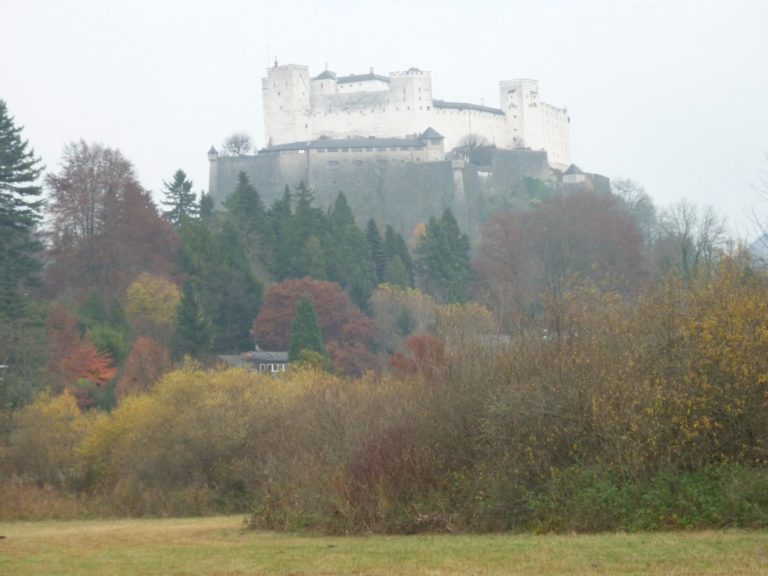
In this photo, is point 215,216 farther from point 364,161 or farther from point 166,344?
point 364,161

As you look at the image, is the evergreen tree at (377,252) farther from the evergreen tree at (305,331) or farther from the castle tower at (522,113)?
the castle tower at (522,113)

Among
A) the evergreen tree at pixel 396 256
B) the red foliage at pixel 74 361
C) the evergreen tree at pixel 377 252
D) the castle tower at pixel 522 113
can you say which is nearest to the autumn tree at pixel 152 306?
the red foliage at pixel 74 361

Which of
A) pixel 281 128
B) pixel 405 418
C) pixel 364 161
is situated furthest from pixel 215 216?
pixel 405 418

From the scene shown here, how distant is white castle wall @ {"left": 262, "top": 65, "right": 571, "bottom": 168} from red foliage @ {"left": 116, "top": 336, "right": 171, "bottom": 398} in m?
60.6

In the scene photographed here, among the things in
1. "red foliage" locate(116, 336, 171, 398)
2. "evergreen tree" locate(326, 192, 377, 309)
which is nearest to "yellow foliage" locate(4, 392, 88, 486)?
"red foliage" locate(116, 336, 171, 398)

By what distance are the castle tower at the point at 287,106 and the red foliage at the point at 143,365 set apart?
200 ft

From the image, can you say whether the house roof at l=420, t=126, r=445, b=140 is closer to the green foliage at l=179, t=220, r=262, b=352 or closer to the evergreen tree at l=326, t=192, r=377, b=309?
the evergreen tree at l=326, t=192, r=377, b=309

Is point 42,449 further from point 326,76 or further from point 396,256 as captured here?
point 326,76

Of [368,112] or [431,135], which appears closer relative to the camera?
[431,135]

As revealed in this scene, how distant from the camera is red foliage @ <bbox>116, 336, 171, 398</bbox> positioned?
45.6m

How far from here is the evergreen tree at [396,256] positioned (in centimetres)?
6781

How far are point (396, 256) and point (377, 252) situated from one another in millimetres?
1125

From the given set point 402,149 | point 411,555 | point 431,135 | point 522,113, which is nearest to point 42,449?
point 411,555

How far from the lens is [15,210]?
175 feet
